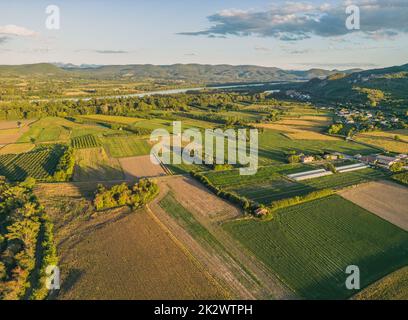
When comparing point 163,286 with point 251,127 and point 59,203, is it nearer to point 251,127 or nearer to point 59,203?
point 59,203

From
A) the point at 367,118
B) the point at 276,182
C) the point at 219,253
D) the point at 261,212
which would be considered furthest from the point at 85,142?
the point at 367,118

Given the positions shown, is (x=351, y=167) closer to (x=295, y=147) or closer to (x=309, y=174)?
(x=309, y=174)

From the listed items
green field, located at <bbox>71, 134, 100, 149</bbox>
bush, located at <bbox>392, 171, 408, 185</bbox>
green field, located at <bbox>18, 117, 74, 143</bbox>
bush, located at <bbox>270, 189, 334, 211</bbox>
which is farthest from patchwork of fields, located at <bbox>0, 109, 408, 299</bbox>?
green field, located at <bbox>18, 117, 74, 143</bbox>

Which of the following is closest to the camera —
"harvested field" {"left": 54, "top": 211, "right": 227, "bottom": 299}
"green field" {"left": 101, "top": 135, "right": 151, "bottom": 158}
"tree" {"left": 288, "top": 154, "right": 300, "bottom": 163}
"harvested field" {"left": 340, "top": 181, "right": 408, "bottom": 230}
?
"harvested field" {"left": 54, "top": 211, "right": 227, "bottom": 299}

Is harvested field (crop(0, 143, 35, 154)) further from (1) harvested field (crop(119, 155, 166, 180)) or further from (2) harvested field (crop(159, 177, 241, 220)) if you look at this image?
(2) harvested field (crop(159, 177, 241, 220))

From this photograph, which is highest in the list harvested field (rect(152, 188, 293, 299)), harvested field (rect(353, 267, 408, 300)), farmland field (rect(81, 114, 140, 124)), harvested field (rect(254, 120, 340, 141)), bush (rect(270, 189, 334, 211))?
farmland field (rect(81, 114, 140, 124))

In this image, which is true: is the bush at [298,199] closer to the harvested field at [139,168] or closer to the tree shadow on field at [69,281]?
the harvested field at [139,168]
